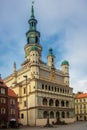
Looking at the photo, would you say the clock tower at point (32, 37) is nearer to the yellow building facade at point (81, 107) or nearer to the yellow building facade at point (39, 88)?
the yellow building facade at point (39, 88)

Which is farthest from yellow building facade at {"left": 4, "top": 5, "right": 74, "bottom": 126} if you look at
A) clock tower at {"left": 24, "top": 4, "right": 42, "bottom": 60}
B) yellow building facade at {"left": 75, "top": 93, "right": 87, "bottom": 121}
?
yellow building facade at {"left": 75, "top": 93, "right": 87, "bottom": 121}

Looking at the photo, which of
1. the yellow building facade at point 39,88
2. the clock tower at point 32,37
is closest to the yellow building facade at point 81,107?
the yellow building facade at point 39,88

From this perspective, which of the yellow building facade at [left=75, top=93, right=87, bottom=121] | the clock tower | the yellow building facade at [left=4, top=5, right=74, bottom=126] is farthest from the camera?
the yellow building facade at [left=75, top=93, right=87, bottom=121]

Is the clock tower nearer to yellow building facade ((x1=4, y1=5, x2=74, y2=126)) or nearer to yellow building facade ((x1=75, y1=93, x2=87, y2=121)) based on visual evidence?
yellow building facade ((x1=4, y1=5, x2=74, y2=126))

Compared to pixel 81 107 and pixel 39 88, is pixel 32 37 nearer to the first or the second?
pixel 39 88

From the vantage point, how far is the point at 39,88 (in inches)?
3676

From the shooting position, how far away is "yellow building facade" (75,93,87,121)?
14075cm

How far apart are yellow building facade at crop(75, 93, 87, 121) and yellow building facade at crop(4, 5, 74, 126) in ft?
113

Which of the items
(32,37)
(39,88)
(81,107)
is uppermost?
(32,37)

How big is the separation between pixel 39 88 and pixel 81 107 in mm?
57322

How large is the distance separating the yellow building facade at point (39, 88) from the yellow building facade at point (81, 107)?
34.5 m

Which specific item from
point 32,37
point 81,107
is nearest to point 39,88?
point 32,37

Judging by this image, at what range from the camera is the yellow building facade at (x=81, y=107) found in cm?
14075

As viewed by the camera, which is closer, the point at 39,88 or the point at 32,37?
the point at 39,88
